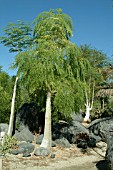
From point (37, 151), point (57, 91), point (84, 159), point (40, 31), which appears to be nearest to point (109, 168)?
point (84, 159)

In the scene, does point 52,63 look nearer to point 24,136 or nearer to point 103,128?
point 24,136

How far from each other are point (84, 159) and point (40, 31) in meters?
6.49

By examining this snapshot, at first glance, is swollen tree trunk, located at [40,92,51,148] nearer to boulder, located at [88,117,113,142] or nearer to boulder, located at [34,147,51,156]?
boulder, located at [34,147,51,156]

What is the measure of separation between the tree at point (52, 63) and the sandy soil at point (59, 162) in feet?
4.29

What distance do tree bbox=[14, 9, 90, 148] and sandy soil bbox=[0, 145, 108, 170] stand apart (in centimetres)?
131

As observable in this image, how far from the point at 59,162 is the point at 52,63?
14.8 feet

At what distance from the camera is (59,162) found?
11.0m

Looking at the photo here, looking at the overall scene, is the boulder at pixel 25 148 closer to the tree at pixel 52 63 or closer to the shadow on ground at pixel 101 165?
the tree at pixel 52 63

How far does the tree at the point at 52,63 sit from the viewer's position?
12297 millimetres

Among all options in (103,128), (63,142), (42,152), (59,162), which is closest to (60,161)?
(59,162)

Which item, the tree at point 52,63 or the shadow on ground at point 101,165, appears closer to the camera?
the shadow on ground at point 101,165

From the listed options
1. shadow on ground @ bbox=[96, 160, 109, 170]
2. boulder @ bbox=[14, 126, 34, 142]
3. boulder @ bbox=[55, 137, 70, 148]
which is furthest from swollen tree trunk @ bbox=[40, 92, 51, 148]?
shadow on ground @ bbox=[96, 160, 109, 170]

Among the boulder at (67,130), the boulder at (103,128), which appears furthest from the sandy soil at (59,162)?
the boulder at (103,128)

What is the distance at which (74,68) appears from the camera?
13.3 m
